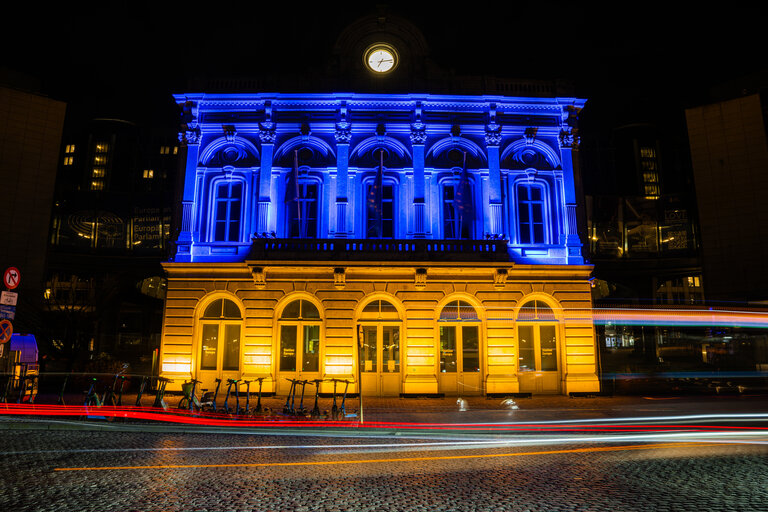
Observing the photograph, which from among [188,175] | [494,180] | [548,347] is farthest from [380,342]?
[188,175]

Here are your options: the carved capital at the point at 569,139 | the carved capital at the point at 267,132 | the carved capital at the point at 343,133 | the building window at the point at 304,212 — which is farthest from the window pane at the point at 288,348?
the carved capital at the point at 569,139

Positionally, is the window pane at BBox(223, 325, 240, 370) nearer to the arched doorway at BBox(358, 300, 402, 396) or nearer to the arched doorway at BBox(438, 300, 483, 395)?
the arched doorway at BBox(358, 300, 402, 396)

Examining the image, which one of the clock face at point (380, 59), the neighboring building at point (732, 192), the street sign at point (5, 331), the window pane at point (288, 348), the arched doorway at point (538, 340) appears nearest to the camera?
the street sign at point (5, 331)

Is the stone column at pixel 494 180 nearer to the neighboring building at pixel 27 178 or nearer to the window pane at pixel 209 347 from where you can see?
the window pane at pixel 209 347

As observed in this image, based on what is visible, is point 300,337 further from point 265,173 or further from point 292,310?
point 265,173

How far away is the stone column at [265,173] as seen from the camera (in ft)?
68.9

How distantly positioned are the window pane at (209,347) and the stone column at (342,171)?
705 cm

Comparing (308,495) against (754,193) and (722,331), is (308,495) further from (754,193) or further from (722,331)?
(754,193)

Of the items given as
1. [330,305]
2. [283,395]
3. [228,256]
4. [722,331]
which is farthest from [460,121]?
[722,331]

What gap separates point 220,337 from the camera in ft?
67.2

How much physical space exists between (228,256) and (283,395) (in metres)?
6.55

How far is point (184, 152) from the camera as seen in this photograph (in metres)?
22.1

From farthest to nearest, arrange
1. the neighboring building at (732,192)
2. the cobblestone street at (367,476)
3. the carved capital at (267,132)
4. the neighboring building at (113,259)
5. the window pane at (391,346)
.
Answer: the neighboring building at (113,259)
the neighboring building at (732,192)
the carved capital at (267,132)
the window pane at (391,346)
the cobblestone street at (367,476)

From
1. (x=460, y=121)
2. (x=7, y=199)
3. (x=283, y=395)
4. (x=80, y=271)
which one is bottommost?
(x=283, y=395)
